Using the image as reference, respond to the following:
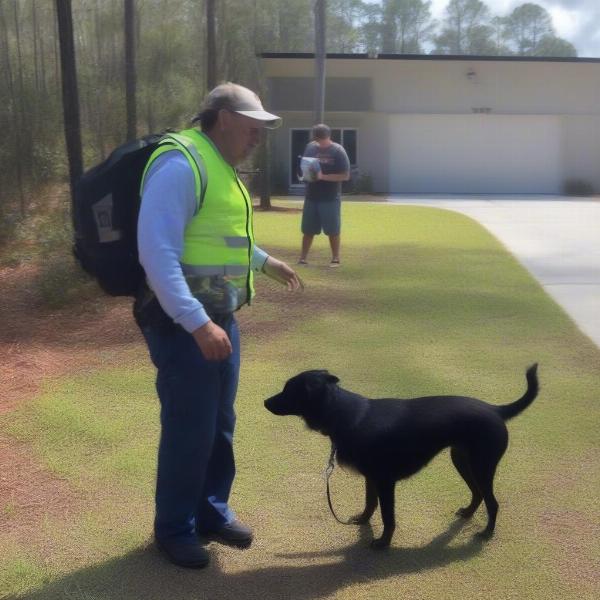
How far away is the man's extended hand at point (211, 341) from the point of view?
3.03 m

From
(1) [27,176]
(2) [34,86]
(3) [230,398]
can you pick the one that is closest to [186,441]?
(3) [230,398]

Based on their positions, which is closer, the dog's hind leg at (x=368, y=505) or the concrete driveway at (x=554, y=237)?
the dog's hind leg at (x=368, y=505)

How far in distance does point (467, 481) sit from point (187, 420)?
1.45 meters

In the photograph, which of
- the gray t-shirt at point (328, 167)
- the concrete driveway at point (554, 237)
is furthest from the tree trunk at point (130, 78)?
the concrete driveway at point (554, 237)

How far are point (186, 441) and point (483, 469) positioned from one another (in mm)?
1301

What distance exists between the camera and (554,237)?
14.9 meters

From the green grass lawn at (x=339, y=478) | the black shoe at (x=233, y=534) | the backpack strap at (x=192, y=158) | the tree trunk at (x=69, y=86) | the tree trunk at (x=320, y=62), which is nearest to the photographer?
the backpack strap at (x=192, y=158)

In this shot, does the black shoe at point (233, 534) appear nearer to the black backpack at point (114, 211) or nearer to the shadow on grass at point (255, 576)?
the shadow on grass at point (255, 576)

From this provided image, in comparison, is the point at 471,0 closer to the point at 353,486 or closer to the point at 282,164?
the point at 282,164

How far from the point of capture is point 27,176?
14406mm

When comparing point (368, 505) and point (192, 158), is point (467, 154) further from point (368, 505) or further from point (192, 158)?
point (192, 158)

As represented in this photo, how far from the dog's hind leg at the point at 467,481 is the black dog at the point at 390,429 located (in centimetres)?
17

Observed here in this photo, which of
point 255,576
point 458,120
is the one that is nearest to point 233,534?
point 255,576

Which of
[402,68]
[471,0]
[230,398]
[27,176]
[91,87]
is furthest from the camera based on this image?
[471,0]
